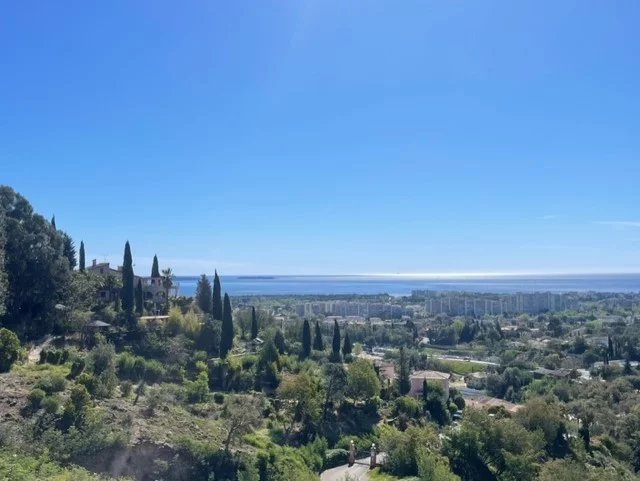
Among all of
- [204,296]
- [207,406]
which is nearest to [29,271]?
[207,406]

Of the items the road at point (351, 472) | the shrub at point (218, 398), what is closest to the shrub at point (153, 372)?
the shrub at point (218, 398)

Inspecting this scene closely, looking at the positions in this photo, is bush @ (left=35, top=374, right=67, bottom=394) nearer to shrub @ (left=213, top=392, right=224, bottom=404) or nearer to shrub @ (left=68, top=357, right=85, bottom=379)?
shrub @ (left=68, top=357, right=85, bottom=379)

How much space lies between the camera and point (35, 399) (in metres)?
14.8

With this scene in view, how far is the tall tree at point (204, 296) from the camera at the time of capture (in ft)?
106

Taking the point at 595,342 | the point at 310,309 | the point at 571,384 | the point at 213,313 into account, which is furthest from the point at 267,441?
the point at 310,309

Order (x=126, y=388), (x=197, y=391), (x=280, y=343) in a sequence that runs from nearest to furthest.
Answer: (x=126, y=388)
(x=197, y=391)
(x=280, y=343)

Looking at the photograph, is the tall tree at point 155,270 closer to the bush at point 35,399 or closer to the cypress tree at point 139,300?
the cypress tree at point 139,300

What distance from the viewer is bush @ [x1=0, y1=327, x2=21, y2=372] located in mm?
17109

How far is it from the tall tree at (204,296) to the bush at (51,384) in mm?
15723

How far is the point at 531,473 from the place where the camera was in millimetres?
16531

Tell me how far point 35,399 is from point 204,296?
17.9 m

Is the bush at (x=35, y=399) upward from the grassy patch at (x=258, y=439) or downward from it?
upward

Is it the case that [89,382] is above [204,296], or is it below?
below

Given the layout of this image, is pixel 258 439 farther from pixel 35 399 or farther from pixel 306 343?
pixel 306 343
